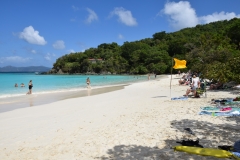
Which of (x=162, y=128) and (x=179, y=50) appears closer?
(x=162, y=128)

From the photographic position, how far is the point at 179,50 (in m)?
92.6

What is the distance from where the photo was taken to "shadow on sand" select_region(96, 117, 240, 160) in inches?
175

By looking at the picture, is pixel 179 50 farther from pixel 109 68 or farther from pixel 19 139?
pixel 19 139

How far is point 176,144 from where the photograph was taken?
16.9ft

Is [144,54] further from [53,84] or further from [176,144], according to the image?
[176,144]

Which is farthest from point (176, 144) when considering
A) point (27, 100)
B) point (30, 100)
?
point (27, 100)

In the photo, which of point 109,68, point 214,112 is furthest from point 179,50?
point 214,112

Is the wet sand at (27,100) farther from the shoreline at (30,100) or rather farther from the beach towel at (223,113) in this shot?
the beach towel at (223,113)

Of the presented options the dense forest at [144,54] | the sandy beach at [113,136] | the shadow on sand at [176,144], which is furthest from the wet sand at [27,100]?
the dense forest at [144,54]

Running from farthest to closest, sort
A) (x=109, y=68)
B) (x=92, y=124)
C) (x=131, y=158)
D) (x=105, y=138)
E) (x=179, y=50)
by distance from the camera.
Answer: (x=109, y=68) < (x=179, y=50) < (x=92, y=124) < (x=105, y=138) < (x=131, y=158)

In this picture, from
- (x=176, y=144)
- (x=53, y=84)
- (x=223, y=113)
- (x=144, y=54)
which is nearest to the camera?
(x=176, y=144)

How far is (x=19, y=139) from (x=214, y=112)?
22.6ft

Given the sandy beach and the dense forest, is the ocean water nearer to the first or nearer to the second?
the sandy beach

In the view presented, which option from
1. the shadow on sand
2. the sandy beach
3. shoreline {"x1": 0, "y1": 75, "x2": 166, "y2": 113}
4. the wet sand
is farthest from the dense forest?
the shadow on sand
